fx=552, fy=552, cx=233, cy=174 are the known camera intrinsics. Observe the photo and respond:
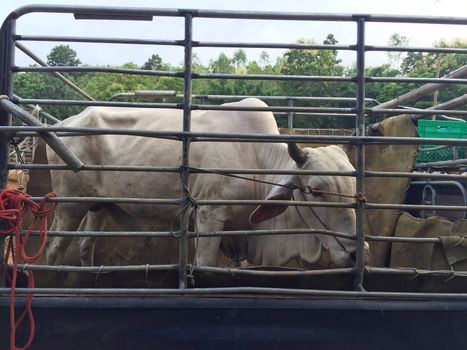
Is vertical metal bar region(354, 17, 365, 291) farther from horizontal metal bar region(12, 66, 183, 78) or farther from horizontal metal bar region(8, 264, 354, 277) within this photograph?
horizontal metal bar region(12, 66, 183, 78)

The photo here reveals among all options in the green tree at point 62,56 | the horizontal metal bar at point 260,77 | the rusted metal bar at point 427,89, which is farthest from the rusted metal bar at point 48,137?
the green tree at point 62,56

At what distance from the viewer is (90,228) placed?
17.9ft

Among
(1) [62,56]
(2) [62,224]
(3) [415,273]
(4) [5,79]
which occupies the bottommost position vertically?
(3) [415,273]

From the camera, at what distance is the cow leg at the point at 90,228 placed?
5.03 meters

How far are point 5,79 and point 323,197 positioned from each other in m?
2.15

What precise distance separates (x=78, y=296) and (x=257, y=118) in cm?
234

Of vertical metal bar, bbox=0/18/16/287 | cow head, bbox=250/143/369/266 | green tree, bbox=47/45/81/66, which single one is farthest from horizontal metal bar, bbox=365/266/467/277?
green tree, bbox=47/45/81/66

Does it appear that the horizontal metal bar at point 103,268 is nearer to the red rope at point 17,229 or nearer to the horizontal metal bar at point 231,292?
the red rope at point 17,229

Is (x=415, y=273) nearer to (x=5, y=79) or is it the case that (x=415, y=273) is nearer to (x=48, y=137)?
(x=48, y=137)

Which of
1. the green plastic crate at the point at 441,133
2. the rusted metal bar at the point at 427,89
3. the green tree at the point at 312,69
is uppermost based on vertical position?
the green tree at the point at 312,69

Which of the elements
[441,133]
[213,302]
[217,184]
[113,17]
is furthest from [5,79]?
[441,133]

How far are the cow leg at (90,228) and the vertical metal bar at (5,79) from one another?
202 centimetres

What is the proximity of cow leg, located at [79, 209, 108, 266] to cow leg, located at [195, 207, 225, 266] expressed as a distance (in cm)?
123

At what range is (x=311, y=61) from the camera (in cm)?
2758
